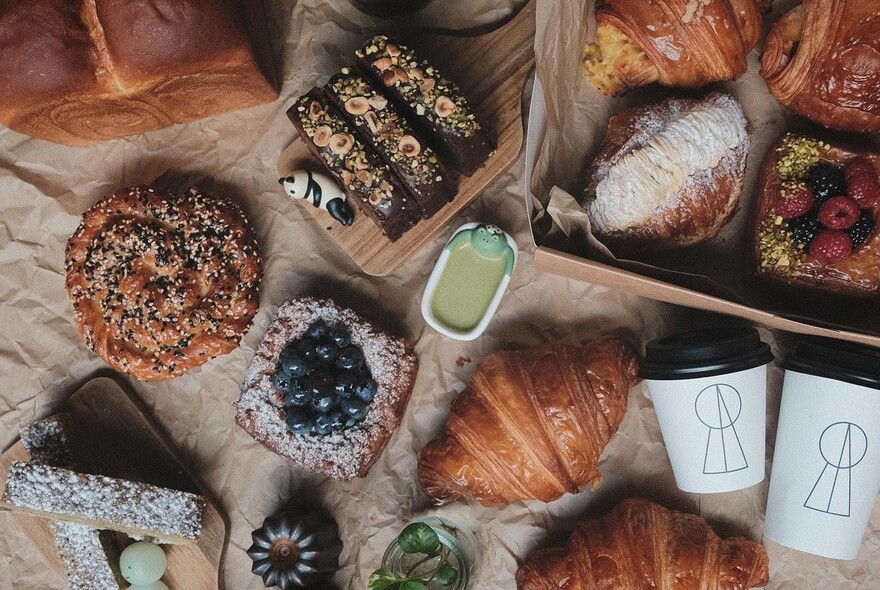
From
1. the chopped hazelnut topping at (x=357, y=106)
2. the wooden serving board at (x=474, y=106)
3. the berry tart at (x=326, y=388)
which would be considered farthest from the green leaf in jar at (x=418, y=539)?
the chopped hazelnut topping at (x=357, y=106)

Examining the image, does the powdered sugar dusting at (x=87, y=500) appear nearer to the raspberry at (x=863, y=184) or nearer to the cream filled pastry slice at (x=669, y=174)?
the cream filled pastry slice at (x=669, y=174)

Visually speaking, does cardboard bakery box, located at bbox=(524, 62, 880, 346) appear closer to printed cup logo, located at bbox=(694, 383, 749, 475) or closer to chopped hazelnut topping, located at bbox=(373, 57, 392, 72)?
printed cup logo, located at bbox=(694, 383, 749, 475)

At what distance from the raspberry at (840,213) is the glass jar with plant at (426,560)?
1.46m

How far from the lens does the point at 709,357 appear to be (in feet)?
6.49

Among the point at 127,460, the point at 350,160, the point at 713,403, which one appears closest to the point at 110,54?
the point at 350,160

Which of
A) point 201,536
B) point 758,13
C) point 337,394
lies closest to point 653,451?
point 337,394

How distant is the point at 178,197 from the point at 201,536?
3.71ft

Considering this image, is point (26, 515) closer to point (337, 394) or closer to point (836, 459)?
point (337, 394)

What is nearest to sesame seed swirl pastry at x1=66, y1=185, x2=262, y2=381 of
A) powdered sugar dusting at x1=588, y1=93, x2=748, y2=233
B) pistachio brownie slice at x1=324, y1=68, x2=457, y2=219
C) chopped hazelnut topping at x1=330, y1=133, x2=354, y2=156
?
chopped hazelnut topping at x1=330, y1=133, x2=354, y2=156

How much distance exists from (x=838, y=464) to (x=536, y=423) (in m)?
0.84

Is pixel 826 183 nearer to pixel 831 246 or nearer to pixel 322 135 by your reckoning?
pixel 831 246

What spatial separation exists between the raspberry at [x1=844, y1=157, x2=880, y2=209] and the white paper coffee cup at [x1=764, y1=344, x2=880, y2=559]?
412 millimetres

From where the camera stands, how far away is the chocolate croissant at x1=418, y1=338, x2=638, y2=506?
2.15 metres

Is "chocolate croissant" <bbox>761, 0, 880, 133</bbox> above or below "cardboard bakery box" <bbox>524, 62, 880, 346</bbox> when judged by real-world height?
above
